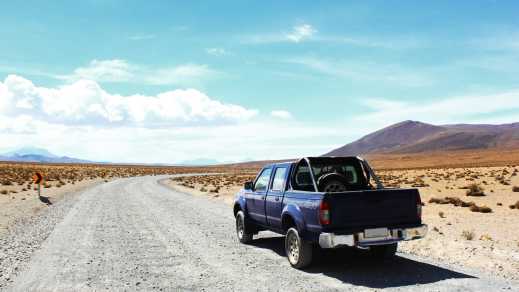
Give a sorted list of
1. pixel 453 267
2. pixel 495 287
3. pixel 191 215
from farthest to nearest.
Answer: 1. pixel 191 215
2. pixel 453 267
3. pixel 495 287

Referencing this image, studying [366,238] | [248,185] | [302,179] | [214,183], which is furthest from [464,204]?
[214,183]

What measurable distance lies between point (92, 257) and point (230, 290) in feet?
13.6

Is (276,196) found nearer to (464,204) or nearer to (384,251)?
(384,251)

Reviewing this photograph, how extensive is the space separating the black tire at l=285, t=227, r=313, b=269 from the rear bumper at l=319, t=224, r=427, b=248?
77 cm

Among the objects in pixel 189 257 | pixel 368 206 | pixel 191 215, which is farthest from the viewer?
pixel 191 215

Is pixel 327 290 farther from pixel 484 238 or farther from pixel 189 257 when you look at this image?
pixel 484 238

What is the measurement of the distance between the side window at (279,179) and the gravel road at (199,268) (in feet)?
4.86

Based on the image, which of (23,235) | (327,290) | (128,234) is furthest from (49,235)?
(327,290)

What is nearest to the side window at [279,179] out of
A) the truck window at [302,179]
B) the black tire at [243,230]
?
the truck window at [302,179]

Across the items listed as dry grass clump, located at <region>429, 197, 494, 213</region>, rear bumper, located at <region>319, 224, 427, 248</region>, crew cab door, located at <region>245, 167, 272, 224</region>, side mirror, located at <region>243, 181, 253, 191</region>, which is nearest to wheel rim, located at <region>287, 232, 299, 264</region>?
rear bumper, located at <region>319, 224, 427, 248</region>

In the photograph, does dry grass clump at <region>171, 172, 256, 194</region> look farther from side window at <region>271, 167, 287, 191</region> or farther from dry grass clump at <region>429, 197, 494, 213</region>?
side window at <region>271, 167, 287, 191</region>

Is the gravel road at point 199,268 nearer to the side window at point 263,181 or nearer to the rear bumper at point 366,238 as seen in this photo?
the rear bumper at point 366,238

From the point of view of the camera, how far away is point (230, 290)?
24.4ft

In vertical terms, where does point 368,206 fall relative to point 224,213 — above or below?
above
